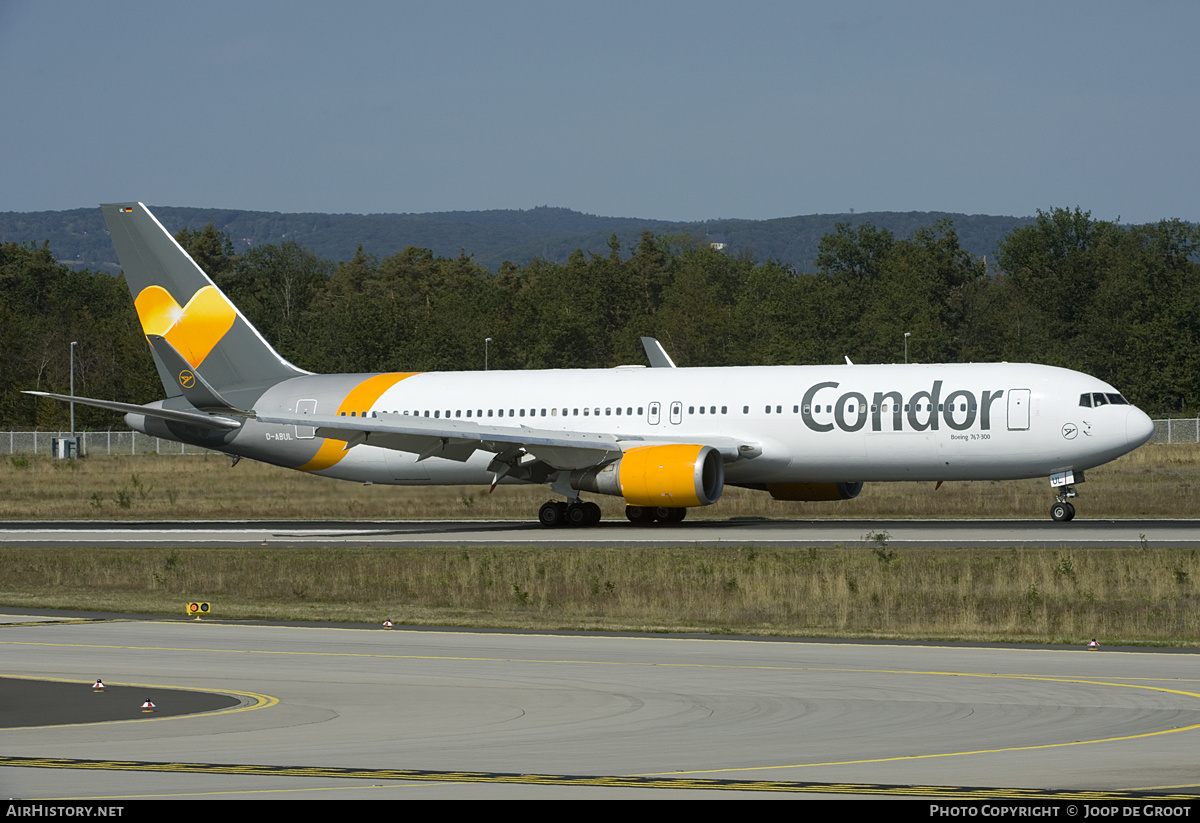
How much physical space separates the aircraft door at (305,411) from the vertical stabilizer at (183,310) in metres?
1.87

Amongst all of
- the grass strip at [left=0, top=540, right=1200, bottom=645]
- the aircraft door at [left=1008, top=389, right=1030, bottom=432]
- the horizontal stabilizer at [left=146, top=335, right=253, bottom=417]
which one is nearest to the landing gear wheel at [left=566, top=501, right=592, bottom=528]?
the grass strip at [left=0, top=540, right=1200, bottom=645]

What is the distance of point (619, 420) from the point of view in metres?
43.7

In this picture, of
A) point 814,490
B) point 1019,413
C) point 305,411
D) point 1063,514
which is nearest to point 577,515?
point 814,490

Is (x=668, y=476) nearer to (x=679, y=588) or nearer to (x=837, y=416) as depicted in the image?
(x=837, y=416)

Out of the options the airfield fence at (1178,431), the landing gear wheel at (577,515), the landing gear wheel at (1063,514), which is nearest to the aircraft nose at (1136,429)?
the landing gear wheel at (1063,514)

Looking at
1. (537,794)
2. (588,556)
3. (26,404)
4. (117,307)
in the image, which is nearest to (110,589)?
(588,556)

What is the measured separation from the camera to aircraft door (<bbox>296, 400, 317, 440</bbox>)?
4662 cm

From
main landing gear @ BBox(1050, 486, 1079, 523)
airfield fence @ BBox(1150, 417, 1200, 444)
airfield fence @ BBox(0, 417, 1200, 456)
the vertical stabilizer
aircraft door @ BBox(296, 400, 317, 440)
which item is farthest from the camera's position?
airfield fence @ BBox(0, 417, 1200, 456)

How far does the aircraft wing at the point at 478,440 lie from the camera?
137ft

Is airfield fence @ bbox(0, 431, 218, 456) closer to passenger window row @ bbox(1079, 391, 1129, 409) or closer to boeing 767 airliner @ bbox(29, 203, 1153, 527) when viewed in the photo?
boeing 767 airliner @ bbox(29, 203, 1153, 527)

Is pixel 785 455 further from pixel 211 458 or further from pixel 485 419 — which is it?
pixel 211 458

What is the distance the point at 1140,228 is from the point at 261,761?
144 metres

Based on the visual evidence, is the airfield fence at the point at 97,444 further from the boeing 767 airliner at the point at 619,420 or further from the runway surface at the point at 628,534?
the runway surface at the point at 628,534

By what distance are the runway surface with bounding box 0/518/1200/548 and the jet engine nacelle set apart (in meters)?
0.91
